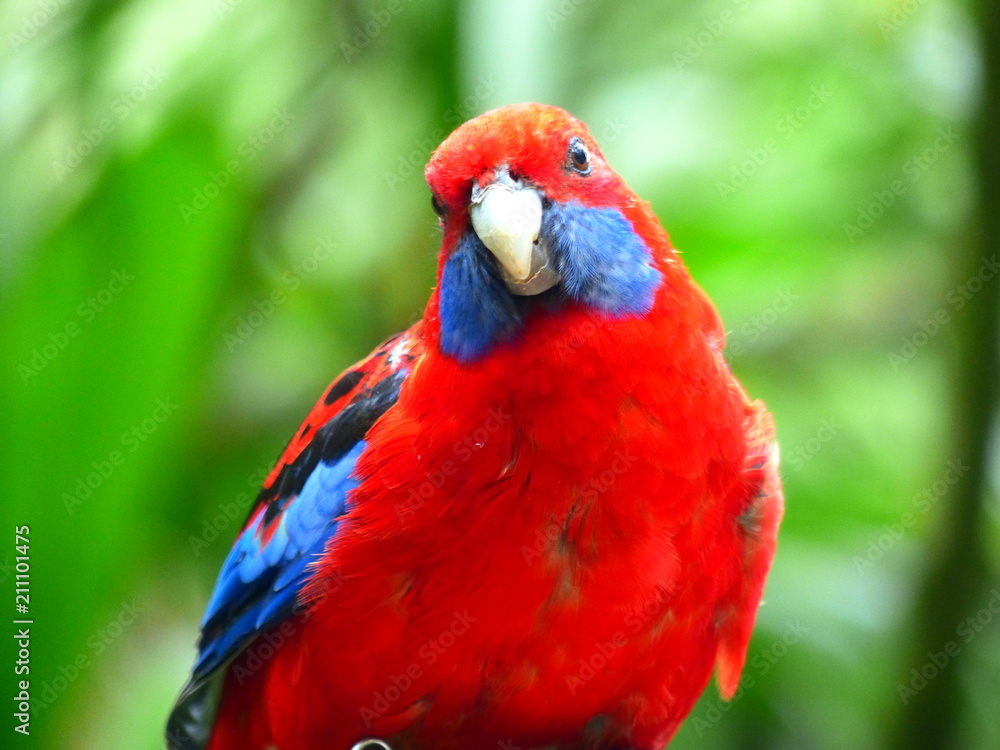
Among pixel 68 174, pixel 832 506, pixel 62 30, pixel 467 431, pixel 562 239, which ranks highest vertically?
pixel 62 30

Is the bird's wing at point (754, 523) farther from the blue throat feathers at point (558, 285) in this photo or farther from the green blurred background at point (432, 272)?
the green blurred background at point (432, 272)

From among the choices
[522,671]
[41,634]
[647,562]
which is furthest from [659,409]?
[41,634]

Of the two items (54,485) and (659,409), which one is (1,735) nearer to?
(54,485)

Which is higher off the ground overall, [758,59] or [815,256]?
[758,59]

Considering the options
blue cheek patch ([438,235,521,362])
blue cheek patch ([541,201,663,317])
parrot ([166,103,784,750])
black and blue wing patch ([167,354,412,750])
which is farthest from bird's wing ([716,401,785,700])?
black and blue wing patch ([167,354,412,750])

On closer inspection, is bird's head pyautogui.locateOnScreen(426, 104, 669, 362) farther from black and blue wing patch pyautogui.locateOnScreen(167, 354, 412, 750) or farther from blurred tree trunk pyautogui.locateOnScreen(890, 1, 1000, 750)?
blurred tree trunk pyautogui.locateOnScreen(890, 1, 1000, 750)

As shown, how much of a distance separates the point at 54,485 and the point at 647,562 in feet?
3.86

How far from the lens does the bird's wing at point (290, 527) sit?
5.07 ft

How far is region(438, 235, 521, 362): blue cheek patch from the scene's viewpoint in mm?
1279

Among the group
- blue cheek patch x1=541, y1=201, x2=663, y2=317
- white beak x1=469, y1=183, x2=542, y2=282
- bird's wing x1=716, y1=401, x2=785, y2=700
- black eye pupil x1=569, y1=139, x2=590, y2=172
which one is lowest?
bird's wing x1=716, y1=401, x2=785, y2=700

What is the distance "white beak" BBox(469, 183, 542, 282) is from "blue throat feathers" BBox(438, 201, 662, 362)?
35mm

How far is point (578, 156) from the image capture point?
4.53 feet

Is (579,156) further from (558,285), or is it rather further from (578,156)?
(558,285)

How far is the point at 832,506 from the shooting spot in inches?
97.8
